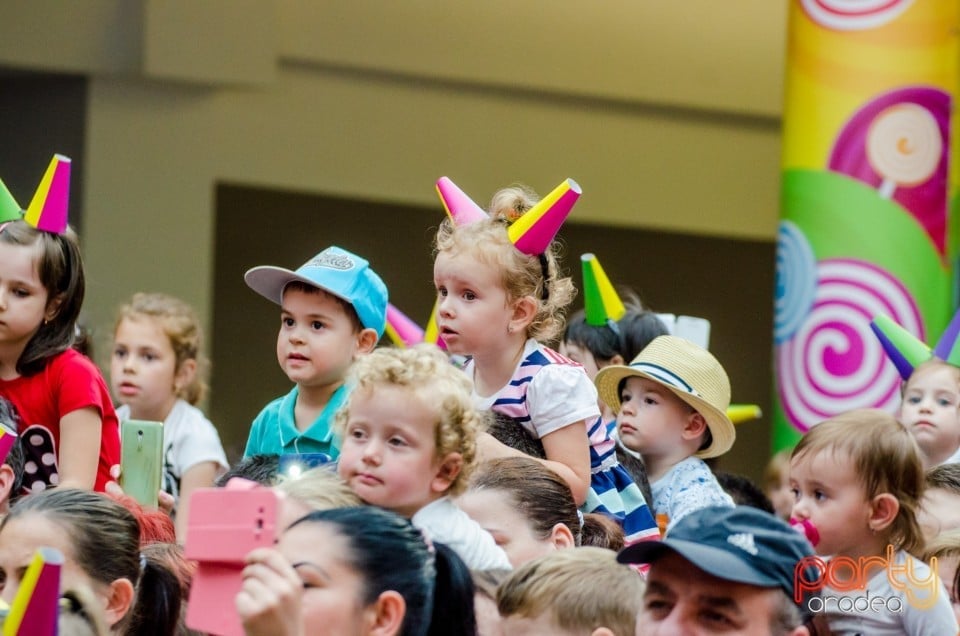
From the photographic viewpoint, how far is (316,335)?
418cm

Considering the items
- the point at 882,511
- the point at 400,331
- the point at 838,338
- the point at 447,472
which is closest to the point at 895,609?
the point at 882,511

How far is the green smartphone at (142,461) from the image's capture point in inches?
158

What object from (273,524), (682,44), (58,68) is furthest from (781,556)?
(682,44)

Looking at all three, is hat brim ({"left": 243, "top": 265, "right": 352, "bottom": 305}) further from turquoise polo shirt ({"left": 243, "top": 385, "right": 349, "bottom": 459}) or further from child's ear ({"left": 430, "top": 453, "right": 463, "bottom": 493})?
child's ear ({"left": 430, "top": 453, "right": 463, "bottom": 493})

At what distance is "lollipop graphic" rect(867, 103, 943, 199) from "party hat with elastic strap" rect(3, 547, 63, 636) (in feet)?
18.6

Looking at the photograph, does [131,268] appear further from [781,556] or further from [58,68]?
[781,556]

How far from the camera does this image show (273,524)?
7.28ft

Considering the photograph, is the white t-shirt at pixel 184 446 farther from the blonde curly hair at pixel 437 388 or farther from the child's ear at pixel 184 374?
the blonde curly hair at pixel 437 388

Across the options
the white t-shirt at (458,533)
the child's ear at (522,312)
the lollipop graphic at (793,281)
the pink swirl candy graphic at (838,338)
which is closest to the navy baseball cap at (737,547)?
the white t-shirt at (458,533)

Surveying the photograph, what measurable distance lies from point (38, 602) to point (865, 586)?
183 centimetres

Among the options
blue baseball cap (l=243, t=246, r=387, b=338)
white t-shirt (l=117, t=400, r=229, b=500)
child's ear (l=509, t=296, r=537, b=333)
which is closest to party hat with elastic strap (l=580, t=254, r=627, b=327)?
blue baseball cap (l=243, t=246, r=387, b=338)

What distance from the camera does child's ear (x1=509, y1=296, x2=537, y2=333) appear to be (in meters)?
3.98

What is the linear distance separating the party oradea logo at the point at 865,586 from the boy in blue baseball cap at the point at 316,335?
1285mm

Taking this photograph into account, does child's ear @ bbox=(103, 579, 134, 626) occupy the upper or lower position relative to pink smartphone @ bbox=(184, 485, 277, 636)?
lower
